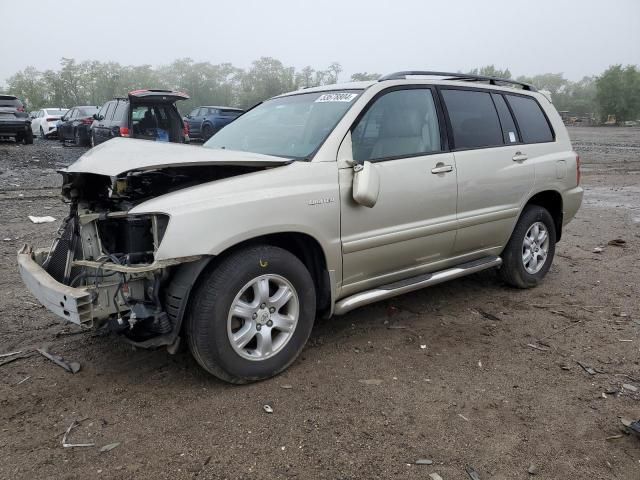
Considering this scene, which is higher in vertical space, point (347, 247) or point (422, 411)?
point (347, 247)

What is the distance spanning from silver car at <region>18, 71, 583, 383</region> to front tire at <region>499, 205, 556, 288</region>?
194mm

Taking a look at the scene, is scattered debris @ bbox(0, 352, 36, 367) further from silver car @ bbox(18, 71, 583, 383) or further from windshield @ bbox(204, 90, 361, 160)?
windshield @ bbox(204, 90, 361, 160)

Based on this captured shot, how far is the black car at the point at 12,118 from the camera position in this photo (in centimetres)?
1809

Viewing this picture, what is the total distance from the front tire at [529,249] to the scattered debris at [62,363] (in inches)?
143

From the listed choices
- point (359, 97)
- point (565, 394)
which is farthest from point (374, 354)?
point (359, 97)

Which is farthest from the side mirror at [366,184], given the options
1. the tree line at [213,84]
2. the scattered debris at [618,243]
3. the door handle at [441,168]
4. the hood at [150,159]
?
the tree line at [213,84]

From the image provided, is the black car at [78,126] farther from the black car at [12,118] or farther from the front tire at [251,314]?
the front tire at [251,314]

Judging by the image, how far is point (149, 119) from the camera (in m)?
13.4

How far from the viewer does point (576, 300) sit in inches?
185

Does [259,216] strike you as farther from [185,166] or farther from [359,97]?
[359,97]

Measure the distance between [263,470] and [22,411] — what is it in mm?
1432

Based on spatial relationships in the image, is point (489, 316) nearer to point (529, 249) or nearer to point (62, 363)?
point (529, 249)

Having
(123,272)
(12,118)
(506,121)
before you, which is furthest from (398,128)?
(12,118)

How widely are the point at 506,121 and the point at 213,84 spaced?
70366 millimetres
